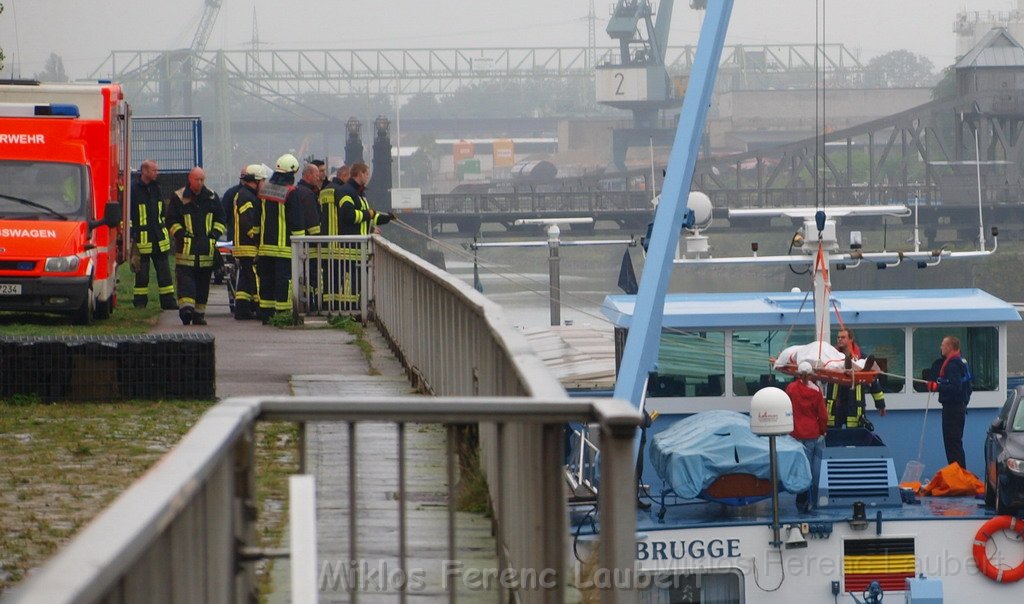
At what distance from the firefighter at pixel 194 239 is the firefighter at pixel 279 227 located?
64 cm

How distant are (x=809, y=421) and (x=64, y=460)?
16.1m

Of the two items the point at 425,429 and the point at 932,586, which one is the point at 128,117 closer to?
the point at 932,586

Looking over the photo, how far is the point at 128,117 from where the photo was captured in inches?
816

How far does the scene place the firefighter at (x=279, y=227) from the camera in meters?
17.2

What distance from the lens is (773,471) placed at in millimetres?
21031

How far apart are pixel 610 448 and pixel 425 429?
7.38 ft

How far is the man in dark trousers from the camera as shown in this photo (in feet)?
78.8

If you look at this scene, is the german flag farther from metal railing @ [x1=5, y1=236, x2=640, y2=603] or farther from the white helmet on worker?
metal railing @ [x1=5, y1=236, x2=640, y2=603]

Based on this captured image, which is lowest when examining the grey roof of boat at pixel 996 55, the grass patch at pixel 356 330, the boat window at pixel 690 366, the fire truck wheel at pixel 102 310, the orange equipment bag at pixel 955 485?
the orange equipment bag at pixel 955 485

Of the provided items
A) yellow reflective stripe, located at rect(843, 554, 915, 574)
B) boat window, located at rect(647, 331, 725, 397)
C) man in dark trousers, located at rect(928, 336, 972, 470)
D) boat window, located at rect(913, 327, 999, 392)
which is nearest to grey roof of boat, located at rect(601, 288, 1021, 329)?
boat window, located at rect(913, 327, 999, 392)

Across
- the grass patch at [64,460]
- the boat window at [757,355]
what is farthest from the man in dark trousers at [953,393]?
the grass patch at [64,460]

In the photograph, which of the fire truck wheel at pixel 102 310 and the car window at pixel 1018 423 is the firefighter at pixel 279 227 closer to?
the fire truck wheel at pixel 102 310

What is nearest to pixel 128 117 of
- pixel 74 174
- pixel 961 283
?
pixel 74 174

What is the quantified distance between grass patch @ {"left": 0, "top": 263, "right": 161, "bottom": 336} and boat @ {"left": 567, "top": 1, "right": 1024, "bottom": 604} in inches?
235
